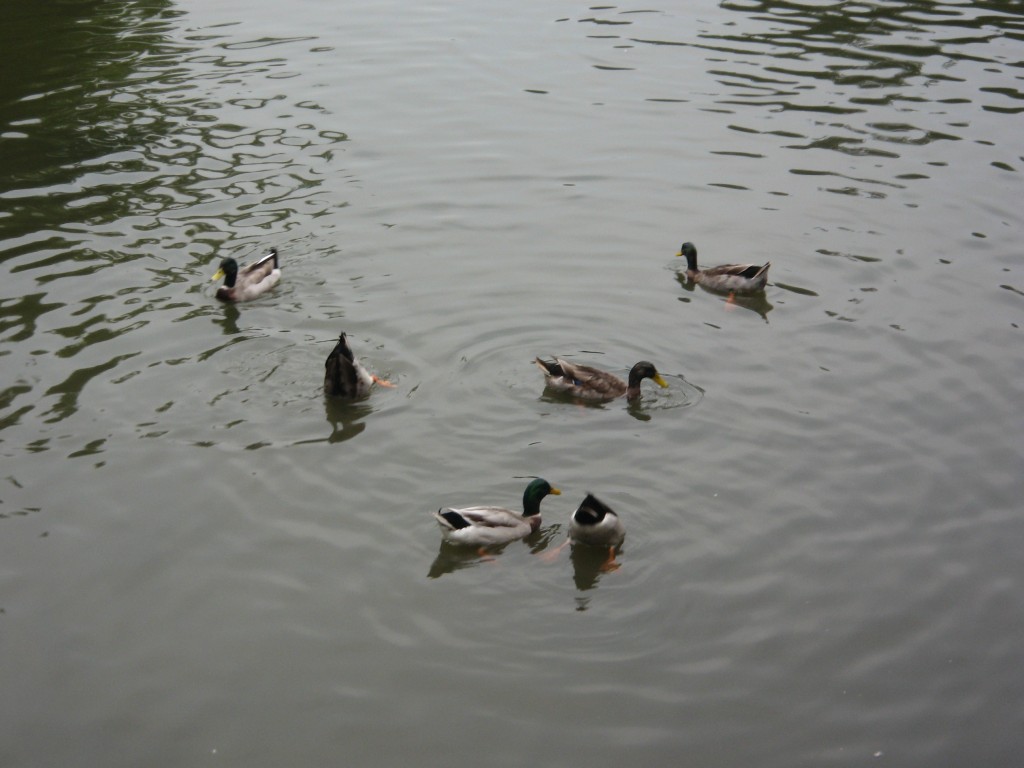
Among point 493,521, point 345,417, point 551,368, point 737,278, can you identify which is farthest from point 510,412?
point 737,278

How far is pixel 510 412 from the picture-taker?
41.1ft

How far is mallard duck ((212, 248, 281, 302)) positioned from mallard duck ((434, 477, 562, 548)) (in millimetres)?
4910

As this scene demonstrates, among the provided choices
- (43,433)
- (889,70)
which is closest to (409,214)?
(43,433)

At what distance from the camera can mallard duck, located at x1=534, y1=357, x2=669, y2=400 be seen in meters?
12.6

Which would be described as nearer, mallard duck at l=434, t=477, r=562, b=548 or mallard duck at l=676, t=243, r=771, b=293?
mallard duck at l=434, t=477, r=562, b=548

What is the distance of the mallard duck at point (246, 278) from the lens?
1432 centimetres

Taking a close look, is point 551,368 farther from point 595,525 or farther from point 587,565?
point 587,565

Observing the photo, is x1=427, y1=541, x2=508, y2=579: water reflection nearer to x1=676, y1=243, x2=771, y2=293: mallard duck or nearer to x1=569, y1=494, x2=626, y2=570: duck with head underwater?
x1=569, y1=494, x2=626, y2=570: duck with head underwater

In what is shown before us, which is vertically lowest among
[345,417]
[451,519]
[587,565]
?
[587,565]

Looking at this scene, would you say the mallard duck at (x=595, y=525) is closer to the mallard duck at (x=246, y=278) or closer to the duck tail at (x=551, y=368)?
the duck tail at (x=551, y=368)

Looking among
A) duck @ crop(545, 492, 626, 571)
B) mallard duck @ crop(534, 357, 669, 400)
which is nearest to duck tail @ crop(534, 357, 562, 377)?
mallard duck @ crop(534, 357, 669, 400)

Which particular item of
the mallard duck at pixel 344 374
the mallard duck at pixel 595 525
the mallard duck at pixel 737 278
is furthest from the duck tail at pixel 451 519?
the mallard duck at pixel 737 278

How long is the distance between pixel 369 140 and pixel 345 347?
7.84 metres

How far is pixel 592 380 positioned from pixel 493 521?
108 inches
